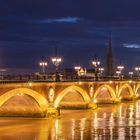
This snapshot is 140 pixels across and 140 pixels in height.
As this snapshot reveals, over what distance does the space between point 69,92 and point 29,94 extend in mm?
22635

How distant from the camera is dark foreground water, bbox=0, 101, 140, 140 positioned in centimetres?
5716

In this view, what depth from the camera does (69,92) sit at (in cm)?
9356

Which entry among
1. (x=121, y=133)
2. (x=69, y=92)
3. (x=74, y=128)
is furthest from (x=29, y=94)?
(x=69, y=92)

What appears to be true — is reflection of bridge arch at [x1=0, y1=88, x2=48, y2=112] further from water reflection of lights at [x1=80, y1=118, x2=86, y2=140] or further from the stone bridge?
water reflection of lights at [x1=80, y1=118, x2=86, y2=140]

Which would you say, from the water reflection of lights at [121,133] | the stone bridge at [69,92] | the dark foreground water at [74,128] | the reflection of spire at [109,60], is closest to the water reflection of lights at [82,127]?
→ the dark foreground water at [74,128]

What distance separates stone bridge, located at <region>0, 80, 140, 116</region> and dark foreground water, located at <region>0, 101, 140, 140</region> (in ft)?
10.1

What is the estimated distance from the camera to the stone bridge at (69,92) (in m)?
68.2

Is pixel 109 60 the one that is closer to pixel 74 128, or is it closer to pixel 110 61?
pixel 110 61

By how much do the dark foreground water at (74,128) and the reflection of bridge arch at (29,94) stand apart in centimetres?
270

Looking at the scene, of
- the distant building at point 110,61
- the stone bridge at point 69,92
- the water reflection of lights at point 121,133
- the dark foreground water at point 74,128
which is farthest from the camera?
the distant building at point 110,61

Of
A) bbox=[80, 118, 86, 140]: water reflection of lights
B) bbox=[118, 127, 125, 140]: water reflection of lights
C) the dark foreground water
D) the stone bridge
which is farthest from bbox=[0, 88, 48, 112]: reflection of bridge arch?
bbox=[118, 127, 125, 140]: water reflection of lights

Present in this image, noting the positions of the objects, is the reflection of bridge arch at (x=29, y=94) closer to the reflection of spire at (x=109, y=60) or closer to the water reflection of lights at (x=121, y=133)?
the water reflection of lights at (x=121, y=133)

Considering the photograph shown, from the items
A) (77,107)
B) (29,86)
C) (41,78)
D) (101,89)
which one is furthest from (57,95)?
(101,89)

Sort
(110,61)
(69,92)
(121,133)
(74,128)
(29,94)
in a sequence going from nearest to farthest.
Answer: (121,133), (74,128), (29,94), (69,92), (110,61)
